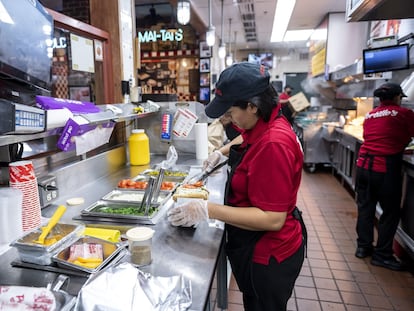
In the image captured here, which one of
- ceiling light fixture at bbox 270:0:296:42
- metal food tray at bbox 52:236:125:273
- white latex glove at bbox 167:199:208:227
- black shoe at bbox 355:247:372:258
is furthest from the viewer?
ceiling light fixture at bbox 270:0:296:42

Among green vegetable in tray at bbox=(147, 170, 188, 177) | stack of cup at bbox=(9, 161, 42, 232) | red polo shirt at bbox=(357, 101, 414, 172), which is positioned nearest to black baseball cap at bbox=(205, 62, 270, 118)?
stack of cup at bbox=(9, 161, 42, 232)

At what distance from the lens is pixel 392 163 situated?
10.1 feet

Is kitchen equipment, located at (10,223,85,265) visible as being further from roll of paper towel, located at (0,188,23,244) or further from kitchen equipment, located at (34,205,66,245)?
roll of paper towel, located at (0,188,23,244)

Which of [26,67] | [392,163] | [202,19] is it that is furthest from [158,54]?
[26,67]

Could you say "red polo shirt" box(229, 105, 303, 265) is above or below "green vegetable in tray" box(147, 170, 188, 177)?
above

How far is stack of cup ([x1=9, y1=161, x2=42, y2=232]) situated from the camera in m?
1.38

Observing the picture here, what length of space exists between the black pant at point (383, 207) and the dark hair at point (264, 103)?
2.34 metres

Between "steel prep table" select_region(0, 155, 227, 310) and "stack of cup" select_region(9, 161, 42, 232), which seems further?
"stack of cup" select_region(9, 161, 42, 232)

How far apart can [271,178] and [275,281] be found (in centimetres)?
52

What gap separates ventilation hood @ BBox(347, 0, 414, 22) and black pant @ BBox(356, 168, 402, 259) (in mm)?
1443

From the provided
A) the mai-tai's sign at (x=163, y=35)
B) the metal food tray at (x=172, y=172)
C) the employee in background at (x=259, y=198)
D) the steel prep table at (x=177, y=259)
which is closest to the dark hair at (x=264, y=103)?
the employee in background at (x=259, y=198)

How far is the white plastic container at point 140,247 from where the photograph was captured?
1187mm

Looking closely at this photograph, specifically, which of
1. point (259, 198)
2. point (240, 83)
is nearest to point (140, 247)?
point (259, 198)

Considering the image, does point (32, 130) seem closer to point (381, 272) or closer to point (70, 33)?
point (70, 33)
